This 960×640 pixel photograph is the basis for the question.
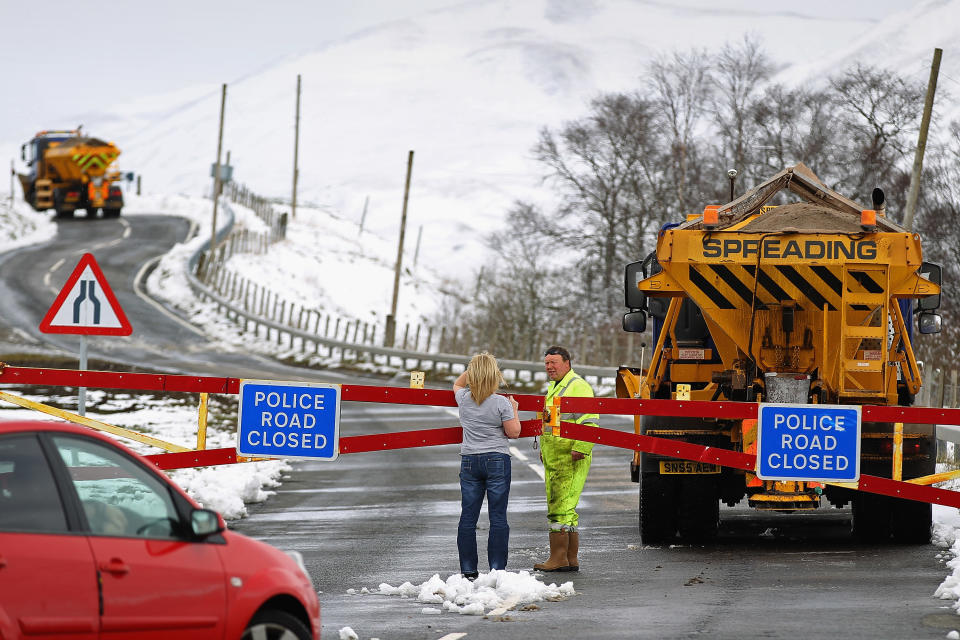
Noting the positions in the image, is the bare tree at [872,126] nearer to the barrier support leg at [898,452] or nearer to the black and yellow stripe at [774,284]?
the black and yellow stripe at [774,284]

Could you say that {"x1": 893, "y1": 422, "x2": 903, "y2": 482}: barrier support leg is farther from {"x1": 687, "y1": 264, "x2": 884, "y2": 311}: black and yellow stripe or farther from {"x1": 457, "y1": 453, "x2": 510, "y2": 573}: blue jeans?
{"x1": 457, "y1": 453, "x2": 510, "y2": 573}: blue jeans

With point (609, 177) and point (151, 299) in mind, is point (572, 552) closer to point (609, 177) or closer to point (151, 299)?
point (151, 299)

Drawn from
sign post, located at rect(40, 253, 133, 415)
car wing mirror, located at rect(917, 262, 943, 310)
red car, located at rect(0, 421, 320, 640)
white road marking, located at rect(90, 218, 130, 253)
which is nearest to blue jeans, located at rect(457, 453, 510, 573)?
red car, located at rect(0, 421, 320, 640)

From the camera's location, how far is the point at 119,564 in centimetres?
565

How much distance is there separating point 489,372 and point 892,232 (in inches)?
148

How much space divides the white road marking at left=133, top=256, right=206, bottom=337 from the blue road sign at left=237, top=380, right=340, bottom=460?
30.9m

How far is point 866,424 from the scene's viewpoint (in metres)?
11.3

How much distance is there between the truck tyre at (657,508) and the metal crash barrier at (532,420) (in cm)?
135

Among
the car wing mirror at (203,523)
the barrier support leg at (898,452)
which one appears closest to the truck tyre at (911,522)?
the barrier support leg at (898,452)

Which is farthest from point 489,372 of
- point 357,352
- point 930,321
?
point 357,352

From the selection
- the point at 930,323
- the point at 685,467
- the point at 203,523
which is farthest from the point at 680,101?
the point at 203,523

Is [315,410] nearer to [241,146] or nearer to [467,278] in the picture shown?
[467,278]

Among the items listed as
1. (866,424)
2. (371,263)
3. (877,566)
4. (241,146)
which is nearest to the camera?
(877,566)

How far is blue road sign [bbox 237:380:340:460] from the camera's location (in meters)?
9.41
